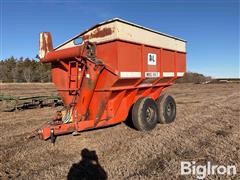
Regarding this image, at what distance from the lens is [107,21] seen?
566cm

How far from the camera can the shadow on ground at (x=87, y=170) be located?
377 cm

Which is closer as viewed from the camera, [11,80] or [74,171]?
[74,171]

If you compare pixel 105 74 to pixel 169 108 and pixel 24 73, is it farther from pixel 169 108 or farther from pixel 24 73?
pixel 24 73

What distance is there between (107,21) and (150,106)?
2.59 metres

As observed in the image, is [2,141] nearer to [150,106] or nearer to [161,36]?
[150,106]

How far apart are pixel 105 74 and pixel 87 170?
7.78 feet

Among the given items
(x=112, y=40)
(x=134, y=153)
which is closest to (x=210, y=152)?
(x=134, y=153)

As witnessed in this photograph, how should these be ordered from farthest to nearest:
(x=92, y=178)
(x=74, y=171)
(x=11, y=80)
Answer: (x=11, y=80) < (x=74, y=171) < (x=92, y=178)

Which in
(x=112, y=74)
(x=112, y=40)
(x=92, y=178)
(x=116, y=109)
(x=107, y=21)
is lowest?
(x=92, y=178)

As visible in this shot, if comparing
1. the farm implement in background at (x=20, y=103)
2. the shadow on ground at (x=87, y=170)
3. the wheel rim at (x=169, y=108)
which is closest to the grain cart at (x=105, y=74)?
the wheel rim at (x=169, y=108)

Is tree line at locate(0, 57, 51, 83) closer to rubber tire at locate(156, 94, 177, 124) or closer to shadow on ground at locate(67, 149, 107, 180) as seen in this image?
rubber tire at locate(156, 94, 177, 124)

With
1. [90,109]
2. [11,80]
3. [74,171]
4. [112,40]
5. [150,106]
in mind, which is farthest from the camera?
[11,80]

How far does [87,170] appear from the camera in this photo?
404 centimetres

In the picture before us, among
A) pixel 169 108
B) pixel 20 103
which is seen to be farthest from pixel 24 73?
pixel 169 108
